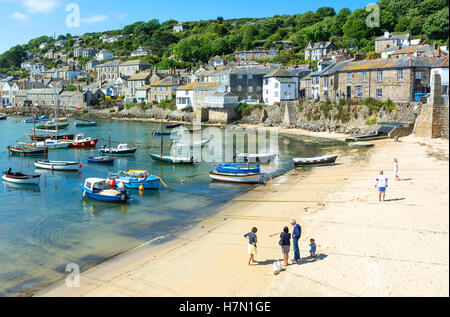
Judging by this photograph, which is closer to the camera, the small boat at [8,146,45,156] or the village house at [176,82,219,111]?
the small boat at [8,146,45,156]

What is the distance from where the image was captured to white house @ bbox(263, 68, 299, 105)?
71.6 meters

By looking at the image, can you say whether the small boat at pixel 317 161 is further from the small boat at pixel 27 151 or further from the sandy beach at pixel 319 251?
the small boat at pixel 27 151

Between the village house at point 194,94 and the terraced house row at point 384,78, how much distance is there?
24.9 metres

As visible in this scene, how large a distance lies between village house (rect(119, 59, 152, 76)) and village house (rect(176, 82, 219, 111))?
45058 mm

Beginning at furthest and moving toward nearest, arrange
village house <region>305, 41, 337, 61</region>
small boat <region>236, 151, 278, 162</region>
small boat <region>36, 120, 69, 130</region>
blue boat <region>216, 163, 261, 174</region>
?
village house <region>305, 41, 337, 61</region> → small boat <region>36, 120, 69, 130</region> → small boat <region>236, 151, 278, 162</region> → blue boat <region>216, 163, 261, 174</region>

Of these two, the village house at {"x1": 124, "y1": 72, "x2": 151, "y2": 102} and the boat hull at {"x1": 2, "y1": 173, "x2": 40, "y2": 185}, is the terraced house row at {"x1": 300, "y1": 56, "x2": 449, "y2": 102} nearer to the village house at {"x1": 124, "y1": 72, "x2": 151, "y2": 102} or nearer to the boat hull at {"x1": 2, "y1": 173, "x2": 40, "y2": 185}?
the boat hull at {"x1": 2, "y1": 173, "x2": 40, "y2": 185}

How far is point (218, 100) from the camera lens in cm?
7544

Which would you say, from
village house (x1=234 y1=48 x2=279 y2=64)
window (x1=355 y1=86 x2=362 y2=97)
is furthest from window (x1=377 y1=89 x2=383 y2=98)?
village house (x1=234 y1=48 x2=279 y2=64)

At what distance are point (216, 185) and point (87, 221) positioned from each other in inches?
437

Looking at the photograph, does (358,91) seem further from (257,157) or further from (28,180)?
(28,180)

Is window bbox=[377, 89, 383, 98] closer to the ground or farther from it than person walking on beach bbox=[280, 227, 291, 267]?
farther from it
